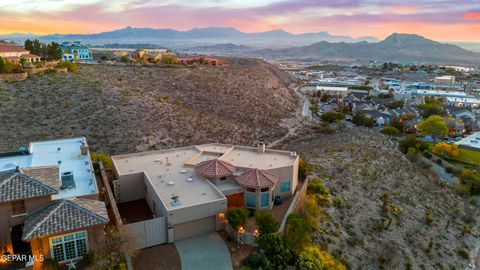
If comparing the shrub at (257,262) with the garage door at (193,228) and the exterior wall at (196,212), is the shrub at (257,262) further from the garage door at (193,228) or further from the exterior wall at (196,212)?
the exterior wall at (196,212)

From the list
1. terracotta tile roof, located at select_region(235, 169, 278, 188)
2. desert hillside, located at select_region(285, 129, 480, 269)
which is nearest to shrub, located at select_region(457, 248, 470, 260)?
desert hillside, located at select_region(285, 129, 480, 269)

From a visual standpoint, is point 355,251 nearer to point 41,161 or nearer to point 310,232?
point 310,232

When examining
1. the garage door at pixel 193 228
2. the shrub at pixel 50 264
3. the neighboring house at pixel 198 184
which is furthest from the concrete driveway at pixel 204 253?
the shrub at pixel 50 264

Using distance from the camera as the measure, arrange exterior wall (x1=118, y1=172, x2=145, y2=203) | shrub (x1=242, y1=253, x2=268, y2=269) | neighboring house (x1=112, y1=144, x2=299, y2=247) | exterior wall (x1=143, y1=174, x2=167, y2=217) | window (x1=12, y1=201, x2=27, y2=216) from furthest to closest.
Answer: exterior wall (x1=118, y1=172, x2=145, y2=203)
exterior wall (x1=143, y1=174, x2=167, y2=217)
neighboring house (x1=112, y1=144, x2=299, y2=247)
shrub (x1=242, y1=253, x2=268, y2=269)
window (x1=12, y1=201, x2=27, y2=216)

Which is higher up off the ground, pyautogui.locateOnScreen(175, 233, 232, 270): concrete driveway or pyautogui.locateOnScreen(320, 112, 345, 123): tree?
pyautogui.locateOnScreen(175, 233, 232, 270): concrete driveway

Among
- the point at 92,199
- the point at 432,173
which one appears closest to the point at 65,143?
the point at 92,199

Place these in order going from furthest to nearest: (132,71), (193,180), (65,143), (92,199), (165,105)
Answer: (132,71) → (165,105) → (65,143) → (193,180) → (92,199)

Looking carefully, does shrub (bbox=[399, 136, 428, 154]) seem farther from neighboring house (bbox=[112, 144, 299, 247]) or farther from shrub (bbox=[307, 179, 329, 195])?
neighboring house (bbox=[112, 144, 299, 247])
